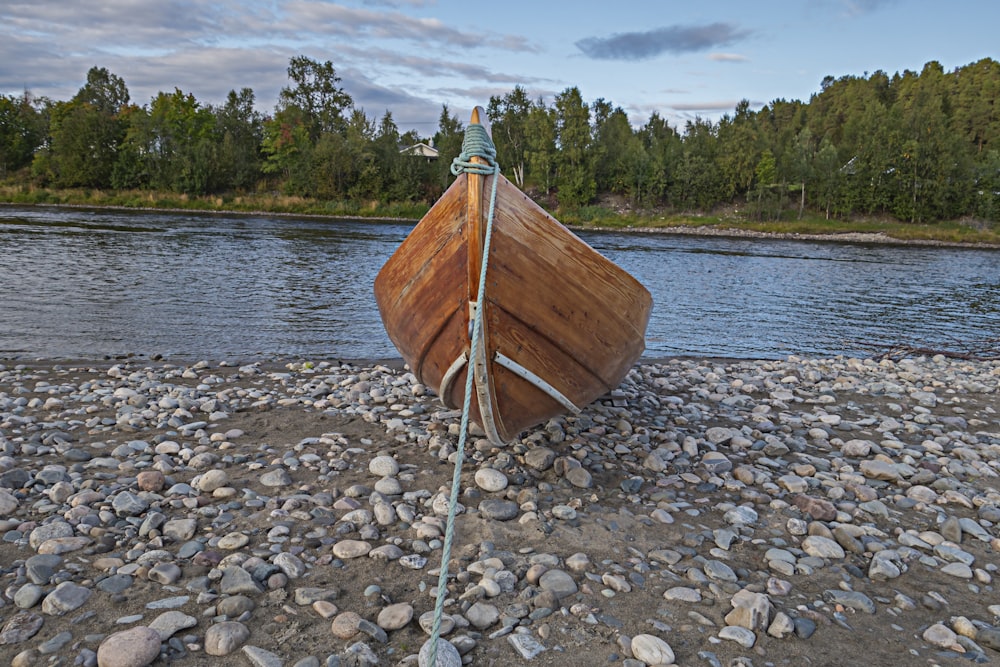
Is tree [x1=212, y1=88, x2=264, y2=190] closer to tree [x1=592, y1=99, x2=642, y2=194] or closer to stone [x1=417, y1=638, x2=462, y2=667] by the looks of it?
tree [x1=592, y1=99, x2=642, y2=194]

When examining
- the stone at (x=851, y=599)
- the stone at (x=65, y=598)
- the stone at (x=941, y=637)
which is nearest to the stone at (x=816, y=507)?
the stone at (x=851, y=599)

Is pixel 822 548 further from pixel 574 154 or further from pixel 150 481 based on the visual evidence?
pixel 574 154

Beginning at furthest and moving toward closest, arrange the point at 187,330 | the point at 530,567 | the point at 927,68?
the point at 927,68, the point at 187,330, the point at 530,567

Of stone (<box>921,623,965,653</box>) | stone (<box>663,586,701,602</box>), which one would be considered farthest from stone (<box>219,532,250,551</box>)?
stone (<box>921,623,965,653</box>)

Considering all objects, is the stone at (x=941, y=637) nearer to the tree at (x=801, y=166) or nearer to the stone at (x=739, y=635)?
the stone at (x=739, y=635)

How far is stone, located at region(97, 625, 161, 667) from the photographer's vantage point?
246 centimetres

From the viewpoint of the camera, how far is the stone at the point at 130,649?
2.46 meters

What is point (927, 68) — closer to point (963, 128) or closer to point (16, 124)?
point (963, 128)

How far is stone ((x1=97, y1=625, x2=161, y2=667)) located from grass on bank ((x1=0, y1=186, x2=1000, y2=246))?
50329 millimetres

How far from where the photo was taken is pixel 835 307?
659 inches

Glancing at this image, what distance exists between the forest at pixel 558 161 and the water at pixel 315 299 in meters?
31.0

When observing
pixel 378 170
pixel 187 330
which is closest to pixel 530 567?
pixel 187 330

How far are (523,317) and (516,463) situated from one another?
130 centimetres

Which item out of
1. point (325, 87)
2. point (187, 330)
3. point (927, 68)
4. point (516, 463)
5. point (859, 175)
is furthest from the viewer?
point (927, 68)
